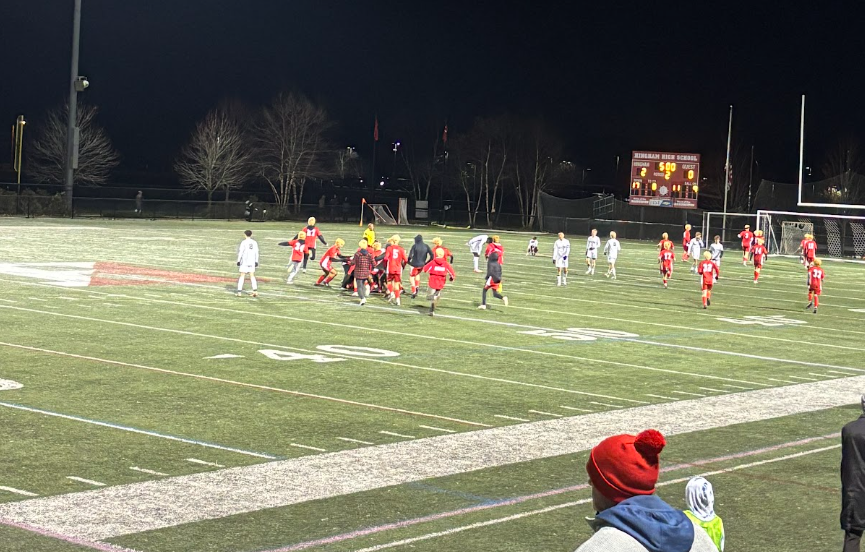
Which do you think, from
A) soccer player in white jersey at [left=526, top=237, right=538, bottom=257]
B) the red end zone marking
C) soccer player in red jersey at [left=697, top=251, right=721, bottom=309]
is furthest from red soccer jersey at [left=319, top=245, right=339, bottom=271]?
soccer player in white jersey at [left=526, top=237, right=538, bottom=257]

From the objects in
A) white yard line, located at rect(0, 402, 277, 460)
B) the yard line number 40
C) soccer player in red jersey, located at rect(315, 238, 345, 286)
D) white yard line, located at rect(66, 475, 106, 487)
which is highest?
soccer player in red jersey, located at rect(315, 238, 345, 286)

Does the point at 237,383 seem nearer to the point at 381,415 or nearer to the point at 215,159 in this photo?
the point at 381,415

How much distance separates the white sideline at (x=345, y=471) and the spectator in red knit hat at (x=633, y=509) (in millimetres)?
4494

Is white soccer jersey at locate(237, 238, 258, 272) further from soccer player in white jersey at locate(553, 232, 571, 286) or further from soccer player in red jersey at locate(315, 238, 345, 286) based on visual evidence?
soccer player in white jersey at locate(553, 232, 571, 286)

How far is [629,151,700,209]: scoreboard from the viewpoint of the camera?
67188mm

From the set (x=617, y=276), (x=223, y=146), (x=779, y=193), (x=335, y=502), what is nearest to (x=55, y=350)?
(x=335, y=502)

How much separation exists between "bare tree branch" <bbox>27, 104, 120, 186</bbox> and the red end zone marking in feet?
173

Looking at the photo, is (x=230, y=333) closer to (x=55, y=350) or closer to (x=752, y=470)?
(x=55, y=350)

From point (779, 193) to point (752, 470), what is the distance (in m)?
63.1

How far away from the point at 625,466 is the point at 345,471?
583 cm

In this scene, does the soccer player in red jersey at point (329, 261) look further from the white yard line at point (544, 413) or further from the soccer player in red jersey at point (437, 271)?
the white yard line at point (544, 413)

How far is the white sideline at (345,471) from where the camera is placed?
7.80 m

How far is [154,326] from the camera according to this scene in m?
18.3

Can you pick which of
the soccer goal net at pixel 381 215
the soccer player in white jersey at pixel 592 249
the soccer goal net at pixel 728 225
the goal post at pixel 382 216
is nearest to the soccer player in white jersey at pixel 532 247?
the soccer player in white jersey at pixel 592 249
